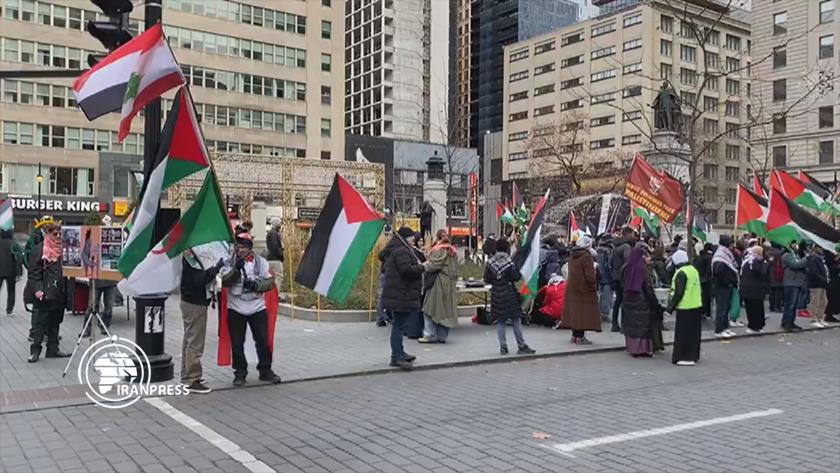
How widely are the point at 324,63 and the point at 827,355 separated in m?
69.2

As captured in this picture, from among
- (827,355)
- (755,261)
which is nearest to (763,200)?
(755,261)

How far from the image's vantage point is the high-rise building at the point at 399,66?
11725 cm

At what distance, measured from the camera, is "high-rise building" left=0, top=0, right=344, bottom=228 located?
194 feet

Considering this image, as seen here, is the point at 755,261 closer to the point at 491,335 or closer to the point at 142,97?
the point at 491,335

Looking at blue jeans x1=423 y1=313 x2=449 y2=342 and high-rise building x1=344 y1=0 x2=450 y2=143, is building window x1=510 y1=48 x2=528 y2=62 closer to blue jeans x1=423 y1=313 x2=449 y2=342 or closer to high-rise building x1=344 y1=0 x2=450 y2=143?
high-rise building x1=344 y1=0 x2=450 y2=143

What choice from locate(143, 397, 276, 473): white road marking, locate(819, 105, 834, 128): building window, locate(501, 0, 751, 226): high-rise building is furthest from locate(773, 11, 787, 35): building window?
locate(143, 397, 276, 473): white road marking

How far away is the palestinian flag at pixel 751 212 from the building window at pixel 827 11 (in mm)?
53713

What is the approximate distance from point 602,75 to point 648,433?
322 ft

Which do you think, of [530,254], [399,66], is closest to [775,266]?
[530,254]

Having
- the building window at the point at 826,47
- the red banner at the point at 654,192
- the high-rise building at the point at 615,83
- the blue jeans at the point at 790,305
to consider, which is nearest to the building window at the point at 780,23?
the building window at the point at 826,47

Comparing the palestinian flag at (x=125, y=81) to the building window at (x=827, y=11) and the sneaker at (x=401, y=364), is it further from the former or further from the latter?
the building window at (x=827, y=11)

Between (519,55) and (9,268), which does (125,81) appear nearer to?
(9,268)

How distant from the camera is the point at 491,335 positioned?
45.8 feet

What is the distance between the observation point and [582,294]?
42.9 feet
